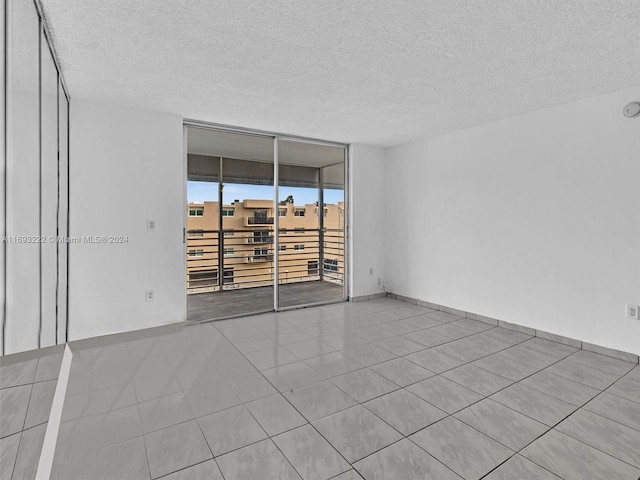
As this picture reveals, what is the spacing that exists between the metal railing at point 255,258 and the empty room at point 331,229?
0.17m

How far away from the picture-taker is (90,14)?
6.36 ft

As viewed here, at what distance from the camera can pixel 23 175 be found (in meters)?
1.66

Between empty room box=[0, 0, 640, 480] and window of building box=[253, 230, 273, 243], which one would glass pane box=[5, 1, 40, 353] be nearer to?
empty room box=[0, 0, 640, 480]

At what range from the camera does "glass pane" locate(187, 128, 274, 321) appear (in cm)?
443

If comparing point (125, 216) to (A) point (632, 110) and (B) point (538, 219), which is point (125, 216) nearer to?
(B) point (538, 219)

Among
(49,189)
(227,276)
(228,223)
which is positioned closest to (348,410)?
(49,189)

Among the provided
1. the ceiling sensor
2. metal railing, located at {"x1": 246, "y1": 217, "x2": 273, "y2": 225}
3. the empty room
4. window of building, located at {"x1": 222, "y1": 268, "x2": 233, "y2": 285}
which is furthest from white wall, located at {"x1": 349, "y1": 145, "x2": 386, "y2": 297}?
the ceiling sensor

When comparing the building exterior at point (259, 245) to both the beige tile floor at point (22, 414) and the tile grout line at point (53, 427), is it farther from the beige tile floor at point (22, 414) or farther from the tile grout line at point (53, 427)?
the beige tile floor at point (22, 414)

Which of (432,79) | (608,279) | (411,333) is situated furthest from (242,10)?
(608,279)

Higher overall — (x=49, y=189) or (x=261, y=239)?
(x=49, y=189)

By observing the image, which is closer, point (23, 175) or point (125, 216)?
point (23, 175)

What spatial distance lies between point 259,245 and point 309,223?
0.84 m

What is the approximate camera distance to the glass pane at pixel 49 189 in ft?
7.02

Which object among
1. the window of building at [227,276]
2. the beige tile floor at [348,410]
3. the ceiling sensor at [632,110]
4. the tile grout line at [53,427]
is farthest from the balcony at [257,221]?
the ceiling sensor at [632,110]
